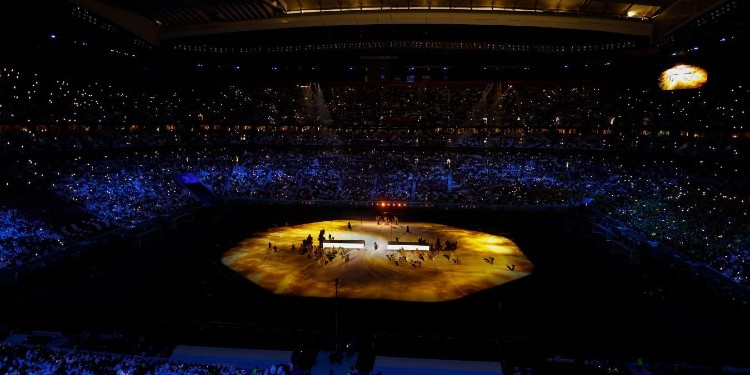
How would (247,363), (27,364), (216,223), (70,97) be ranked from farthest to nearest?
(70,97), (216,223), (247,363), (27,364)

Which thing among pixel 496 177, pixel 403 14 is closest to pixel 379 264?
pixel 403 14

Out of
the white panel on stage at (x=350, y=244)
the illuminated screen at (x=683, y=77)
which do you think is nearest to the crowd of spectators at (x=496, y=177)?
the illuminated screen at (x=683, y=77)

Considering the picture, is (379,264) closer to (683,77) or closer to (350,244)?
(350,244)

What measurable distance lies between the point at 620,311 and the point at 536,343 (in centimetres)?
572

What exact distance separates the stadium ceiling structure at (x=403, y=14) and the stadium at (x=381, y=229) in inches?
8.4

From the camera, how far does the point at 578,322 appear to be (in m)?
19.0

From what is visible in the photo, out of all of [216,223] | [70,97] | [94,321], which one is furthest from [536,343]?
[70,97]

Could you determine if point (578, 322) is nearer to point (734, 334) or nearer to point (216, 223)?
point (734, 334)

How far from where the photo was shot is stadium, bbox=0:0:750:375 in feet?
54.8

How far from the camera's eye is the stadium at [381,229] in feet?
54.8

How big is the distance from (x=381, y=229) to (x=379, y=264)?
9.41m

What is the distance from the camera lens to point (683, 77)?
4434 centimetres

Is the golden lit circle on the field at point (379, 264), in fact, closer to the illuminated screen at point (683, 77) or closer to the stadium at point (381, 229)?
the stadium at point (381, 229)

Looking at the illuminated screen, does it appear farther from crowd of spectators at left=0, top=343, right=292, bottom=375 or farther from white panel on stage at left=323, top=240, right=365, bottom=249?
crowd of spectators at left=0, top=343, right=292, bottom=375
